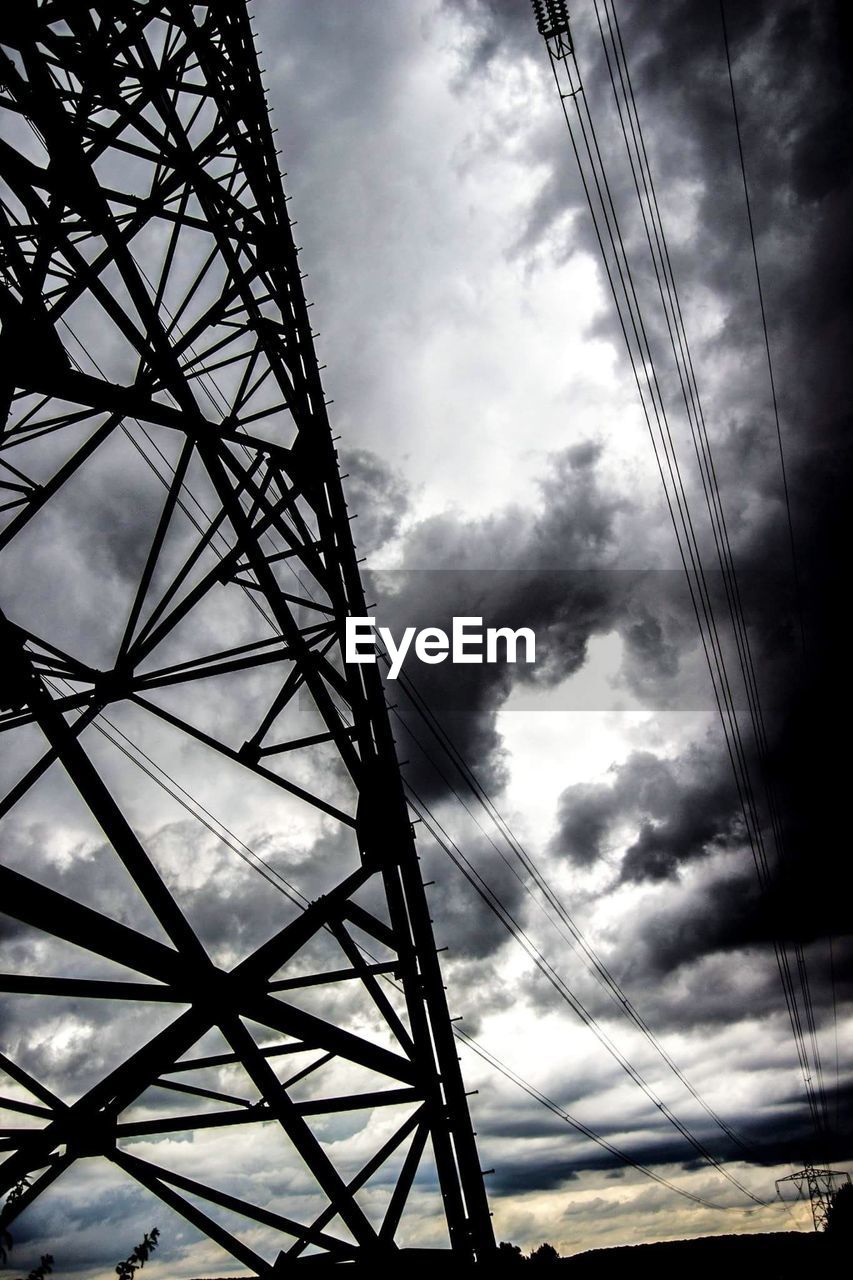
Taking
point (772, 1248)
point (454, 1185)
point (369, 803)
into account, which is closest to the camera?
point (772, 1248)

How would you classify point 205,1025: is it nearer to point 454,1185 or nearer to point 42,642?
point 454,1185

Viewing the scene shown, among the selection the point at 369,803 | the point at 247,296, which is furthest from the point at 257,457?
the point at 369,803

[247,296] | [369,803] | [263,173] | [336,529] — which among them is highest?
[263,173]

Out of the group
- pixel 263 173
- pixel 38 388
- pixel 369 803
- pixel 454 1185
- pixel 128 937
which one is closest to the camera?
pixel 128 937

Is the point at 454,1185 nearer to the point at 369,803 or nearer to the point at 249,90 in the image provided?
the point at 369,803

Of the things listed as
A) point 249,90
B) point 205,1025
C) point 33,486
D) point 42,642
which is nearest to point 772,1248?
point 205,1025

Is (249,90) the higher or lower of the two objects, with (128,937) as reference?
higher

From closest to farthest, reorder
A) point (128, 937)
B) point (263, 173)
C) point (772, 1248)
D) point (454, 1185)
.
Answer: point (772, 1248) → point (128, 937) → point (454, 1185) → point (263, 173)

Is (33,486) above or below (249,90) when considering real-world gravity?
below

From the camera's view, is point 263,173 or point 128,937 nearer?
point 128,937
